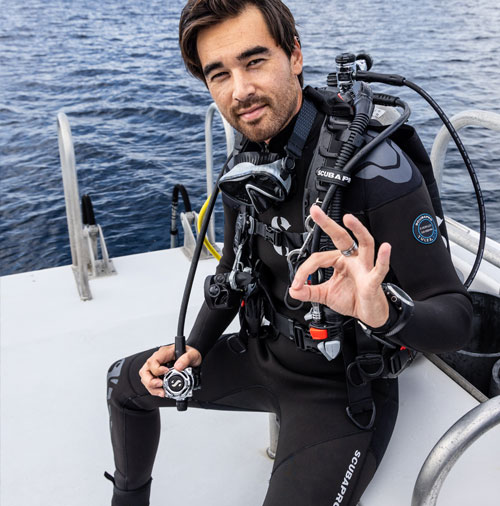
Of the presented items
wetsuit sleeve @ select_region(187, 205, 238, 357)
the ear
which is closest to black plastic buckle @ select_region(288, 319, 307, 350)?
wetsuit sleeve @ select_region(187, 205, 238, 357)

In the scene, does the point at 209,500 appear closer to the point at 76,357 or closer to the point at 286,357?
the point at 286,357

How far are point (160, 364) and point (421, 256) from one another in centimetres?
93

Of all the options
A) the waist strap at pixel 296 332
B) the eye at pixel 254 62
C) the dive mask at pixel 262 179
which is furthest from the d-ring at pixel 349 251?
the eye at pixel 254 62

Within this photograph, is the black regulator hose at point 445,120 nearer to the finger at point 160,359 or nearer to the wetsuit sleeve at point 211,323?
the wetsuit sleeve at point 211,323

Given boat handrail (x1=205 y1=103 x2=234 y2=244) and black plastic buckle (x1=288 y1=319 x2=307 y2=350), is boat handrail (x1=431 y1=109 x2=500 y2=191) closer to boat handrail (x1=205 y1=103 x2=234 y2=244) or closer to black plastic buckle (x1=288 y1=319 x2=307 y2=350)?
black plastic buckle (x1=288 y1=319 x2=307 y2=350)

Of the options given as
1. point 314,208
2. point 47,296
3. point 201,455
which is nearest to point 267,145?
point 314,208

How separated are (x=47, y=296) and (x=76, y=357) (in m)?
0.61

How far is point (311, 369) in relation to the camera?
179 centimetres

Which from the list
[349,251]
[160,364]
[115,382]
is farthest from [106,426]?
[349,251]

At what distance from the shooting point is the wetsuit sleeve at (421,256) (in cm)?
146

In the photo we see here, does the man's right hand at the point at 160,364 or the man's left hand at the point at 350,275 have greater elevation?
the man's left hand at the point at 350,275

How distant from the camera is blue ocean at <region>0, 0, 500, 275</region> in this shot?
24.3ft

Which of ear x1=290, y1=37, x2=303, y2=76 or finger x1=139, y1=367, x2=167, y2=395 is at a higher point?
ear x1=290, y1=37, x2=303, y2=76

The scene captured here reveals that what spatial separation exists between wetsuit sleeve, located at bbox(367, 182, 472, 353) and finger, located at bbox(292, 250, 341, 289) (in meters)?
0.31
